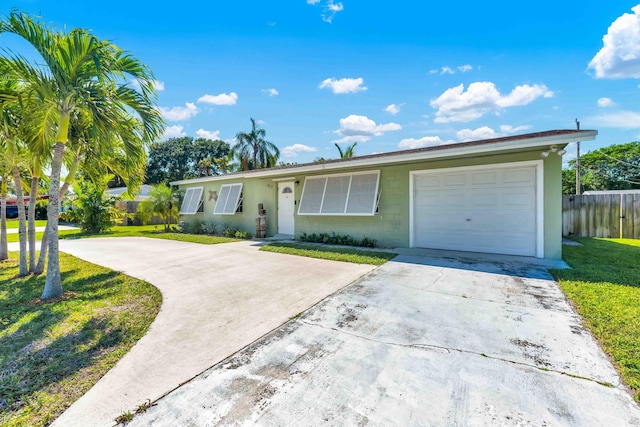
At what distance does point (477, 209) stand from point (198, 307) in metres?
7.18

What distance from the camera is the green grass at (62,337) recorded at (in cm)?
219

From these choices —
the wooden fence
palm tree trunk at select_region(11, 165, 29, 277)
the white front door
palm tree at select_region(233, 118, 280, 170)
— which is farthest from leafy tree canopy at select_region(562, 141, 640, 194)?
palm tree trunk at select_region(11, 165, 29, 277)

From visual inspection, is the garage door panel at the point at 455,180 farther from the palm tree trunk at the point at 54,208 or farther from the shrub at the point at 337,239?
the palm tree trunk at the point at 54,208

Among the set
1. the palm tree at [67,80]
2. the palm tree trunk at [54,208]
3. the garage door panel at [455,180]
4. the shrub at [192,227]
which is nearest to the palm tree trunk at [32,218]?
the palm tree trunk at [54,208]

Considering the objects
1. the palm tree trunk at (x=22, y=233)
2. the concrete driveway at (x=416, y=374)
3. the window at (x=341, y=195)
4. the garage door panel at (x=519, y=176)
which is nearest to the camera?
the concrete driveway at (x=416, y=374)

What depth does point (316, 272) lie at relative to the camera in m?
5.94

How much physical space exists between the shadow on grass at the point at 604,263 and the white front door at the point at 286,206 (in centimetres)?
848

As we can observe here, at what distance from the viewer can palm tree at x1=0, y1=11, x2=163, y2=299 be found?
403cm

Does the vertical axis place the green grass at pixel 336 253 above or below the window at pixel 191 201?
below

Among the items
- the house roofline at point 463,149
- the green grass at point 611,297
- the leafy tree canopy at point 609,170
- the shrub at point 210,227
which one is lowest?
the green grass at point 611,297

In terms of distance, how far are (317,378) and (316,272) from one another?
3.58 meters

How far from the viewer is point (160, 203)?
14.7m

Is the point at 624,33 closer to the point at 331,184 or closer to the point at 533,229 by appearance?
the point at 533,229

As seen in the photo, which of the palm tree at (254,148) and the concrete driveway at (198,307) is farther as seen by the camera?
the palm tree at (254,148)
